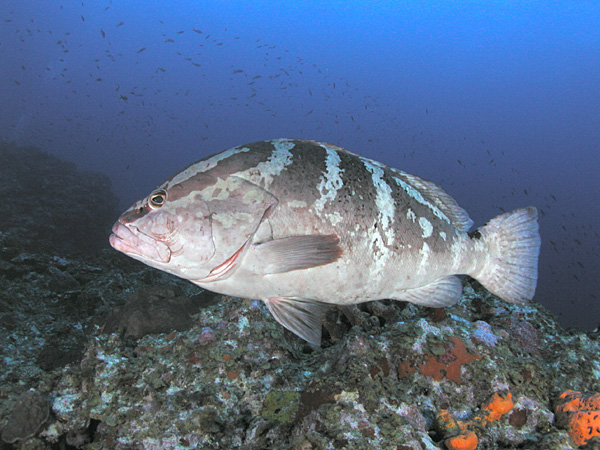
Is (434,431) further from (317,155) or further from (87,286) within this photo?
(87,286)

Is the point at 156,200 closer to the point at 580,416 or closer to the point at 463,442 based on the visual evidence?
the point at 463,442

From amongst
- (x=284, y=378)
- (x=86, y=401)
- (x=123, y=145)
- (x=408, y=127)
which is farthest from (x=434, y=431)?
(x=123, y=145)

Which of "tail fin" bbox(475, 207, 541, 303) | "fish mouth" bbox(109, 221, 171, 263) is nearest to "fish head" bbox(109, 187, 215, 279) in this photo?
"fish mouth" bbox(109, 221, 171, 263)

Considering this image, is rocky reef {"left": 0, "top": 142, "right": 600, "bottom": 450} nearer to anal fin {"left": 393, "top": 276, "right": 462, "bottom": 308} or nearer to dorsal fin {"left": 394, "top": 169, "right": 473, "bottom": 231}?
anal fin {"left": 393, "top": 276, "right": 462, "bottom": 308}

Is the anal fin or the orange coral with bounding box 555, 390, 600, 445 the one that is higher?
the anal fin

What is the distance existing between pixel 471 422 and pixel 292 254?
1.47 meters

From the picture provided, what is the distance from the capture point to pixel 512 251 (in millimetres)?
2311

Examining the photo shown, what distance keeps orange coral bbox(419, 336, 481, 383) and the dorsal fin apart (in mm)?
902

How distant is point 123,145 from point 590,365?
357 ft

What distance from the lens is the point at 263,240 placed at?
180 centimetres

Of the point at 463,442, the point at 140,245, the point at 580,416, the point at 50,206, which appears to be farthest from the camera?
the point at 50,206

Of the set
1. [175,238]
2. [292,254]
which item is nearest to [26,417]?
[175,238]

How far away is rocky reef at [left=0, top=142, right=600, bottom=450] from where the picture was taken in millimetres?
1802

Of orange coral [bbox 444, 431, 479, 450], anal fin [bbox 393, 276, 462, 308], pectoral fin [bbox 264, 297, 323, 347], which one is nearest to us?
orange coral [bbox 444, 431, 479, 450]
